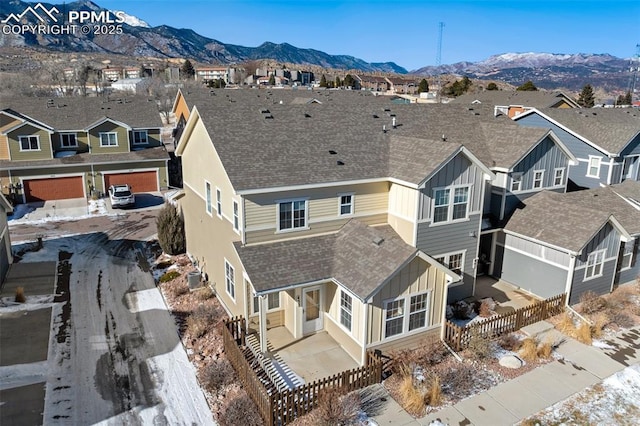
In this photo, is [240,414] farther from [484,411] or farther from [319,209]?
[319,209]

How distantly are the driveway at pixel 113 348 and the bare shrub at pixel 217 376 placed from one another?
432 millimetres

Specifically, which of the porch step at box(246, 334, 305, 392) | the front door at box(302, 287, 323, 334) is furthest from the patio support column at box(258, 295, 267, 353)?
the front door at box(302, 287, 323, 334)

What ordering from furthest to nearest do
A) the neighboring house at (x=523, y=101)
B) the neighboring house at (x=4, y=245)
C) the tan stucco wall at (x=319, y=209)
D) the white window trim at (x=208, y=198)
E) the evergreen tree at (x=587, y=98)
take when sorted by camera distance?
the evergreen tree at (x=587, y=98), the neighboring house at (x=523, y=101), the neighboring house at (x=4, y=245), the white window trim at (x=208, y=198), the tan stucco wall at (x=319, y=209)

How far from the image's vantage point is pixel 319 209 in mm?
17562

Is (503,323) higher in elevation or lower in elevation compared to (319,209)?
lower

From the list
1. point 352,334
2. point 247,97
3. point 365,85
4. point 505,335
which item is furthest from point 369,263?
point 365,85

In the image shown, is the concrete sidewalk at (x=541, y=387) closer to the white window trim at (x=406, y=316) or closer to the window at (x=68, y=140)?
the white window trim at (x=406, y=316)

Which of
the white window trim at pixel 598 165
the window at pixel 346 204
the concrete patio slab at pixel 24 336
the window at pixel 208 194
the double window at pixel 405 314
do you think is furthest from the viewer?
the white window trim at pixel 598 165

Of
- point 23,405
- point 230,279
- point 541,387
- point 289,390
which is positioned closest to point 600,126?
point 541,387

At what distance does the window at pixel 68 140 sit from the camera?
1548 inches

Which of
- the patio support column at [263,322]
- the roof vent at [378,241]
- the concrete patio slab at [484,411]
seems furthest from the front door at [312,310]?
the concrete patio slab at [484,411]

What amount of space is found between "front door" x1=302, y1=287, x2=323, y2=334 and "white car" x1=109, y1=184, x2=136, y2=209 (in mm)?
24871

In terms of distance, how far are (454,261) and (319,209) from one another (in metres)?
6.67

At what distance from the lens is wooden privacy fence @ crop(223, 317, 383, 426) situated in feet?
40.5
